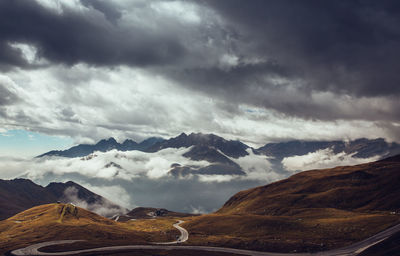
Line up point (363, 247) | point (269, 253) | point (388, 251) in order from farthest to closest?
point (269, 253) → point (363, 247) → point (388, 251)

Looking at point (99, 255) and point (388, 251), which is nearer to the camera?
point (388, 251)

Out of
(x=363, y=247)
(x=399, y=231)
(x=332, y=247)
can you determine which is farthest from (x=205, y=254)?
(x=399, y=231)

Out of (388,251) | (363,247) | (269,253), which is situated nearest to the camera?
(388,251)

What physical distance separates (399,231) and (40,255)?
224m

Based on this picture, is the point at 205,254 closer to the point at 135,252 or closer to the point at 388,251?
the point at 135,252

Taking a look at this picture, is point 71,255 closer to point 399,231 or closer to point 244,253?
point 244,253

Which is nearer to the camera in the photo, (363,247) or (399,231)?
(363,247)

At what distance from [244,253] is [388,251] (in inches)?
3081

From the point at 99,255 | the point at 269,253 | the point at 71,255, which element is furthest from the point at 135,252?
the point at 269,253

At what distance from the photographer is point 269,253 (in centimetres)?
19488

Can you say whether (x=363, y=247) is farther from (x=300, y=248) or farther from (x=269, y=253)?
(x=269, y=253)

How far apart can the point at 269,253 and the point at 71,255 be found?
404ft

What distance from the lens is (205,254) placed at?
640 ft

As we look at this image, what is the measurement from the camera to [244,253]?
19600 centimetres
